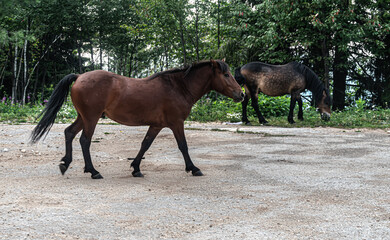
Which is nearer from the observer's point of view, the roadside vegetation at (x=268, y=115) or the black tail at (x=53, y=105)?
the black tail at (x=53, y=105)

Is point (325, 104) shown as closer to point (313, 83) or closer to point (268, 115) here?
point (313, 83)

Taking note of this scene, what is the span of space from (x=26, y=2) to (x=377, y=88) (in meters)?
15.6

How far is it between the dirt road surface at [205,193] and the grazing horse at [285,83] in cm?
428

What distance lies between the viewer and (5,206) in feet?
12.6

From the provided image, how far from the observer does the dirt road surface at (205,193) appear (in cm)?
322

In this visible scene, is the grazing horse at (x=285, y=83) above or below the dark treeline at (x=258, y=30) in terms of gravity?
below

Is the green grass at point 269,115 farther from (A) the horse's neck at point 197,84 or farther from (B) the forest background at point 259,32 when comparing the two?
(A) the horse's neck at point 197,84

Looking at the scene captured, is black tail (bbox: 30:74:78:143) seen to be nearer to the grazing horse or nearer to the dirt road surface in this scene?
the dirt road surface

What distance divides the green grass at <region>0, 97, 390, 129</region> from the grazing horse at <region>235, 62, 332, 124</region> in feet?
1.68

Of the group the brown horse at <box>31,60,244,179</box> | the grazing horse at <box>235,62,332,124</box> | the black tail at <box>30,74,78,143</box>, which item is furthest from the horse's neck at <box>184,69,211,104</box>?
the grazing horse at <box>235,62,332,124</box>

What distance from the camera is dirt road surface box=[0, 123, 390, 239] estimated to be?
10.6 feet

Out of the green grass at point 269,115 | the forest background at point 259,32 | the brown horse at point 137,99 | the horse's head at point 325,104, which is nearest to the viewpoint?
the brown horse at point 137,99

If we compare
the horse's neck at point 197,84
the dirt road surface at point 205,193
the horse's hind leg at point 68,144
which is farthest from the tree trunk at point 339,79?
the horse's hind leg at point 68,144

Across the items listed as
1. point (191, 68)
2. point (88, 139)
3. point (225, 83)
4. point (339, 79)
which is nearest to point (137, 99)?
point (88, 139)
